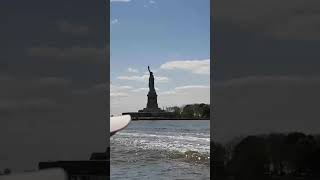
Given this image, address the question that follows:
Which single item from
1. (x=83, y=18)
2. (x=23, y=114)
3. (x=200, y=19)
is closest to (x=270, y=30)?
(x=83, y=18)

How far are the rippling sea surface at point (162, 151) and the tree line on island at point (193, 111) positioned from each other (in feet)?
0.44

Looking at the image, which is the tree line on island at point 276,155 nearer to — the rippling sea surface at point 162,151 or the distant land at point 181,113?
the distant land at point 181,113

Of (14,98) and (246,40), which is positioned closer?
(14,98)

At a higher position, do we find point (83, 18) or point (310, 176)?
point (83, 18)

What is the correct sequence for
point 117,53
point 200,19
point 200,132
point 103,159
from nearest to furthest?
point 103,159, point 200,19, point 117,53, point 200,132

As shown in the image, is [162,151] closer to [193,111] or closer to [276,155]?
[193,111]

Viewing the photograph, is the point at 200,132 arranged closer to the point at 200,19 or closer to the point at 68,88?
the point at 200,19

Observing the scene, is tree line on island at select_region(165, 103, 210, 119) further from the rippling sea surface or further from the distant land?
the rippling sea surface

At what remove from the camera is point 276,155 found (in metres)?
3.86

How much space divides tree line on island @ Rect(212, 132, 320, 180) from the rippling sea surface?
296 cm

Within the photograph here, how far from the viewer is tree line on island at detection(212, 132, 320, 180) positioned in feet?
12.1

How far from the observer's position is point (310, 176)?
3754 mm

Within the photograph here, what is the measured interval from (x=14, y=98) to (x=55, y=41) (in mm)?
510

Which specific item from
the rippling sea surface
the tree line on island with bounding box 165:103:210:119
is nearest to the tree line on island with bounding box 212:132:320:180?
the tree line on island with bounding box 165:103:210:119
